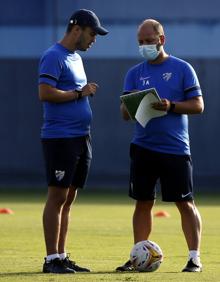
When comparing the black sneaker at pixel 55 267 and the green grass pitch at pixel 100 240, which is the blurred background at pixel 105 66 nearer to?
Answer: the green grass pitch at pixel 100 240

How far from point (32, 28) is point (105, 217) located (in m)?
9.84

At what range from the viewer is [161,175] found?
10.1 metres

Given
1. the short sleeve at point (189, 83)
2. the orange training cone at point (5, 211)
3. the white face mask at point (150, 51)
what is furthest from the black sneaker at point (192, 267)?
the orange training cone at point (5, 211)

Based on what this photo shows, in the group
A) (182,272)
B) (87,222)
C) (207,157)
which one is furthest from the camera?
(207,157)

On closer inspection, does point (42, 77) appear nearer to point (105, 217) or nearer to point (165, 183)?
point (165, 183)

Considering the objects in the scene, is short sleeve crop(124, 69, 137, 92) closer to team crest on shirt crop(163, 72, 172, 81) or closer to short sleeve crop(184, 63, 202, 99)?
team crest on shirt crop(163, 72, 172, 81)

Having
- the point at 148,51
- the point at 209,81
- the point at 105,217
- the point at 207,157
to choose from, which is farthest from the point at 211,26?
the point at 148,51

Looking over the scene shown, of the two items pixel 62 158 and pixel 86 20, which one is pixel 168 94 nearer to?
pixel 86 20

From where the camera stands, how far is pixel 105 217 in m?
16.5

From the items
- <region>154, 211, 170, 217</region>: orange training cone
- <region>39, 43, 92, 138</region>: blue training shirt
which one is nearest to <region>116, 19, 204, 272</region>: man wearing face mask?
<region>39, 43, 92, 138</region>: blue training shirt

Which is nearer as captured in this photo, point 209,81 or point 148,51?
point 148,51

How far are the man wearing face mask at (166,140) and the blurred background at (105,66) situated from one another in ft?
49.4

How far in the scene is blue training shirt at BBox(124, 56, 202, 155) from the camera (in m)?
9.91

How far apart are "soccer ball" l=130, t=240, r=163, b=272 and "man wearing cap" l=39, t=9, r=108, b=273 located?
1.39ft
